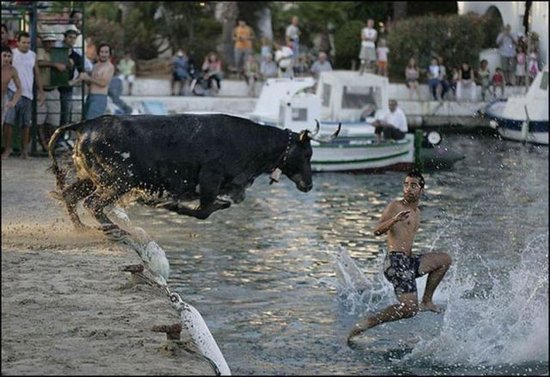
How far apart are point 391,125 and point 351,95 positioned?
2.69 metres

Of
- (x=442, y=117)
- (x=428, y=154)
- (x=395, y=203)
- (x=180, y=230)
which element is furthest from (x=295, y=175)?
(x=442, y=117)

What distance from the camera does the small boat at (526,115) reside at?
123 feet

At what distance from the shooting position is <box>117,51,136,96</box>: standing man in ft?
129

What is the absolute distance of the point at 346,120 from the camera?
33531 millimetres

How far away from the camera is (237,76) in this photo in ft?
140

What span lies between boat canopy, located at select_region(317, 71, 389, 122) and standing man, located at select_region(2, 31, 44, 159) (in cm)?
1196

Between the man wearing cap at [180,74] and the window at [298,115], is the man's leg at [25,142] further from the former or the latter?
the man wearing cap at [180,74]

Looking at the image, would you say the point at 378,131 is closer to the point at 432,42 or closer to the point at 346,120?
the point at 346,120

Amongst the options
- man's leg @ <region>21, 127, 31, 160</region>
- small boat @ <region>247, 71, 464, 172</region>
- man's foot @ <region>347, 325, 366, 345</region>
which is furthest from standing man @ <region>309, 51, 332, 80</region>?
man's foot @ <region>347, 325, 366, 345</region>

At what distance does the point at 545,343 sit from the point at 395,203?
1.89 m

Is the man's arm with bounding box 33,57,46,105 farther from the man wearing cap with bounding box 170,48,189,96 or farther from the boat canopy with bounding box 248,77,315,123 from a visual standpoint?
the man wearing cap with bounding box 170,48,189,96

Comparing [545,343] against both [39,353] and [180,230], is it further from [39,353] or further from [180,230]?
[180,230]


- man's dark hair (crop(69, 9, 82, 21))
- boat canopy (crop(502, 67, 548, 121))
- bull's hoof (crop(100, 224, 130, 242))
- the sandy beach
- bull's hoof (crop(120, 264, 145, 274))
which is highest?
man's dark hair (crop(69, 9, 82, 21))

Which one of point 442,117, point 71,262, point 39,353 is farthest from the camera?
point 442,117
